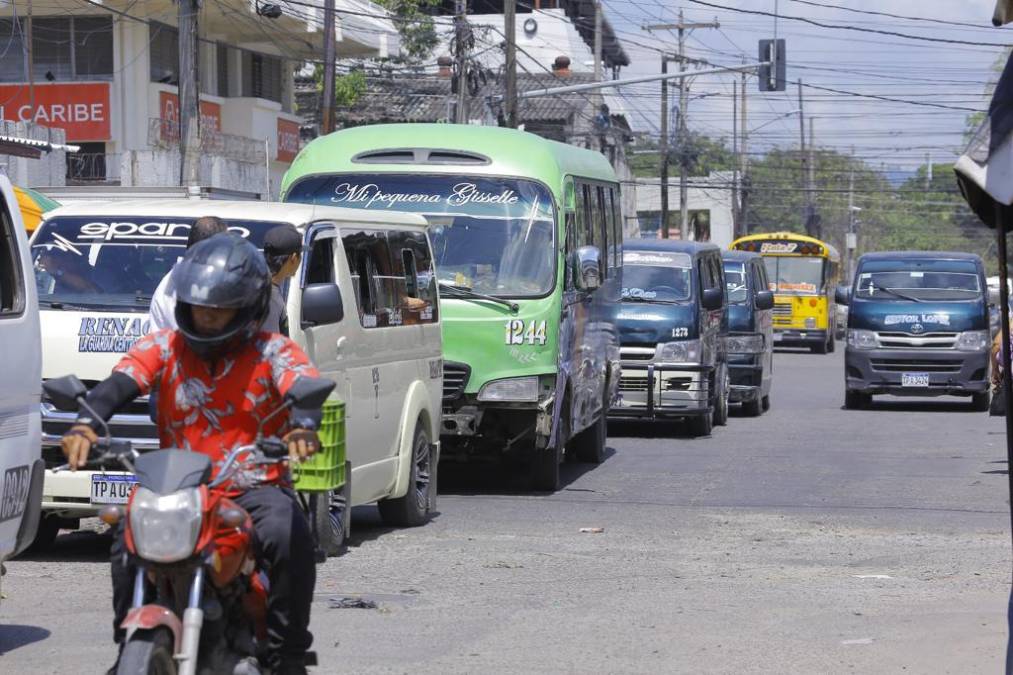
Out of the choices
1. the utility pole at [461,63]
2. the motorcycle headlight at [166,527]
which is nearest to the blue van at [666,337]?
the utility pole at [461,63]

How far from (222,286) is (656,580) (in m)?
5.26

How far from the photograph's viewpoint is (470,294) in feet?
44.3

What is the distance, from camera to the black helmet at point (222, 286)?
4.95 m

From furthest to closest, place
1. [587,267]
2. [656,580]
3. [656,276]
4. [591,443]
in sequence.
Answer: [656,276] → [591,443] → [587,267] → [656,580]

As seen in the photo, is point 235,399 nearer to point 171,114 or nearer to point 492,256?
point 492,256

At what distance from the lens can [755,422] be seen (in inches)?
906

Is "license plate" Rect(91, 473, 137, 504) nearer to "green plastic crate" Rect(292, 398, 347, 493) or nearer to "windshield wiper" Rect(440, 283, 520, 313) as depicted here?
"green plastic crate" Rect(292, 398, 347, 493)

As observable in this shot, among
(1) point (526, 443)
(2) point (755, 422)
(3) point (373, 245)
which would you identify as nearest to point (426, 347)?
(3) point (373, 245)

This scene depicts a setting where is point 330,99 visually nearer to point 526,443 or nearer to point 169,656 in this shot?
point 526,443

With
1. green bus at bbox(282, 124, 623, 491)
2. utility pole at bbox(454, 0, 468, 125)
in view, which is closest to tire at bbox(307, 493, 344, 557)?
green bus at bbox(282, 124, 623, 491)

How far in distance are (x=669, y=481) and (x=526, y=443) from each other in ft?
6.60

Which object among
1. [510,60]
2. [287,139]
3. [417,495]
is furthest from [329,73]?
[417,495]

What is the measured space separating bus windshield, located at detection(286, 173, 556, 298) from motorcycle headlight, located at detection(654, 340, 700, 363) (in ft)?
20.0

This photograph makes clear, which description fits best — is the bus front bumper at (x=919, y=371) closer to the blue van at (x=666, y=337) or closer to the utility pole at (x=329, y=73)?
the blue van at (x=666, y=337)
